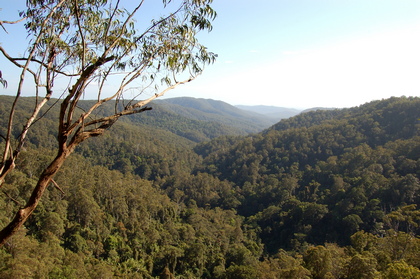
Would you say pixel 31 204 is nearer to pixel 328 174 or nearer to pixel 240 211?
pixel 240 211

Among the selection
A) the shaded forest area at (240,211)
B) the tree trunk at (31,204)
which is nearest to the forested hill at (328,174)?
the shaded forest area at (240,211)

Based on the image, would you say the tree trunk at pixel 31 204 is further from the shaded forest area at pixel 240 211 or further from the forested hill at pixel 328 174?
the forested hill at pixel 328 174

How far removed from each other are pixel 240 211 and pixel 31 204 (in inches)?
1467

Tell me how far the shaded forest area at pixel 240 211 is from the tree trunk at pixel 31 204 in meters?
0.19

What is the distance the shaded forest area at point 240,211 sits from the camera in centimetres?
1290

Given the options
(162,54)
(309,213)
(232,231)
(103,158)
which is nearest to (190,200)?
(232,231)

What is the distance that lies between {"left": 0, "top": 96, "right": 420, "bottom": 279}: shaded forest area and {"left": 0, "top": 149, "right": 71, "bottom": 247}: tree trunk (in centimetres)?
19

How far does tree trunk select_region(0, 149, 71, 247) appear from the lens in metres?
2.00

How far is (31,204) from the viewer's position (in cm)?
212

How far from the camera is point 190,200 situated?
121 feet

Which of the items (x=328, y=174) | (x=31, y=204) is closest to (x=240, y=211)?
(x=328, y=174)

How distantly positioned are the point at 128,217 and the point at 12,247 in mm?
13238

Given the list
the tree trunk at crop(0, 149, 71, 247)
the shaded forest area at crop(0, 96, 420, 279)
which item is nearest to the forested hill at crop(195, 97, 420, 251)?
the shaded forest area at crop(0, 96, 420, 279)

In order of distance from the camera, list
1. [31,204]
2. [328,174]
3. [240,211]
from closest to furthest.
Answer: [31,204] < [328,174] < [240,211]
